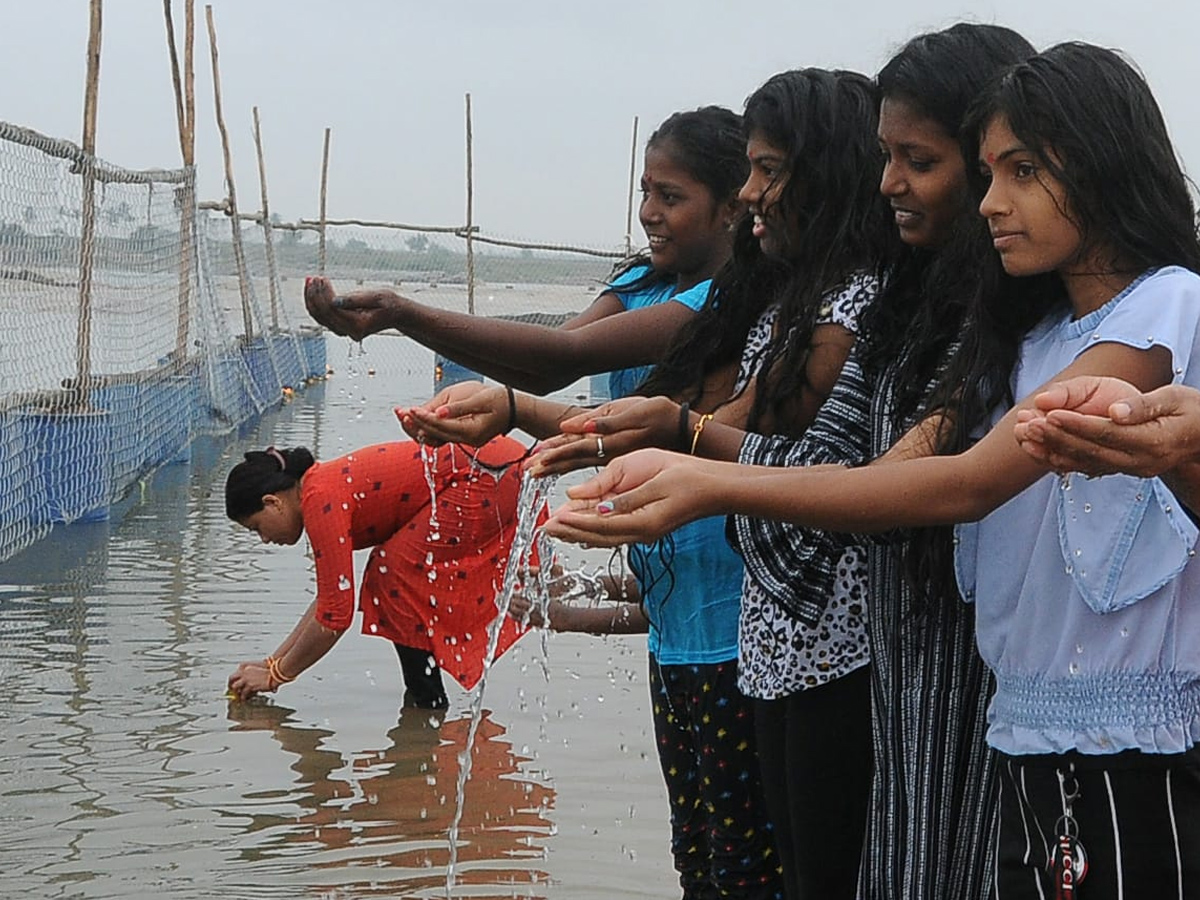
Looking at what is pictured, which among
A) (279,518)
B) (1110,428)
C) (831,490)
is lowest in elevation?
(279,518)

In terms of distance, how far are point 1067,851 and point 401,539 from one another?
4.15 metres

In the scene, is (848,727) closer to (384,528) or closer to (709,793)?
(709,793)

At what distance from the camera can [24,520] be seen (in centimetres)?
883

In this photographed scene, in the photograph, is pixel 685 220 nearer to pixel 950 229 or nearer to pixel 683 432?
pixel 683 432

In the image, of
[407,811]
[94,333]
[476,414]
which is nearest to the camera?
[476,414]

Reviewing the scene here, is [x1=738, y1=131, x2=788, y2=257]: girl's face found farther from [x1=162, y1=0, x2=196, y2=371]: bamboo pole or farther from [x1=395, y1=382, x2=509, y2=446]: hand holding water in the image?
[x1=162, y1=0, x2=196, y2=371]: bamboo pole

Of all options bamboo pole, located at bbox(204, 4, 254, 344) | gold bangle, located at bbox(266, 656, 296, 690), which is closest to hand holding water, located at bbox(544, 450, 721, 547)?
gold bangle, located at bbox(266, 656, 296, 690)

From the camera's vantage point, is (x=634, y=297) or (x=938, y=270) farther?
(x=634, y=297)

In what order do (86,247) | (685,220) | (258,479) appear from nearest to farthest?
1. (685,220)
2. (258,479)
3. (86,247)

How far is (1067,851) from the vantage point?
2.09 meters

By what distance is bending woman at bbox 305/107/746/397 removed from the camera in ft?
10.5

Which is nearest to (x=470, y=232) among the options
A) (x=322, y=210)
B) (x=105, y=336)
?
(x=322, y=210)

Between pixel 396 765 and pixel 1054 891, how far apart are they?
12.0 feet

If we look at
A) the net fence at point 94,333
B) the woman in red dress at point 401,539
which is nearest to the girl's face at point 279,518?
the woman in red dress at point 401,539
